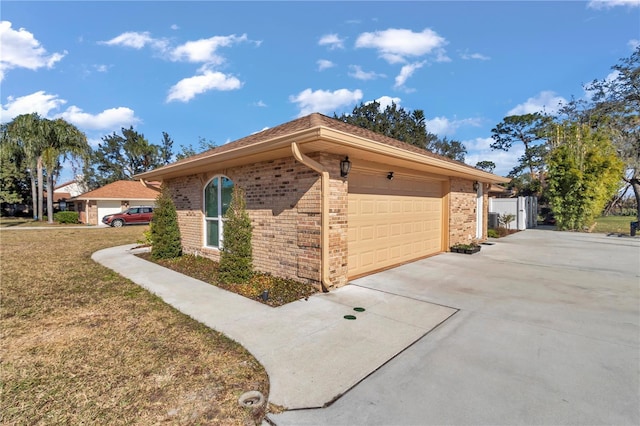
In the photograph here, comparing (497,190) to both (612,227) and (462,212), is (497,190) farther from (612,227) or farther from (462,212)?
(462,212)

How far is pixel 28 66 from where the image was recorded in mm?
10984

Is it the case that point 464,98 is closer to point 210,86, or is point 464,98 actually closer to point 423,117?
point 210,86

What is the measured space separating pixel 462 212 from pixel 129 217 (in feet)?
76.2

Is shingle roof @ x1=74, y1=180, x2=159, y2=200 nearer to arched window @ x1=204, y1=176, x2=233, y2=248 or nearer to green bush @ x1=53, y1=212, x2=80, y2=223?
green bush @ x1=53, y1=212, x2=80, y2=223

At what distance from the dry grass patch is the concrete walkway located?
22cm

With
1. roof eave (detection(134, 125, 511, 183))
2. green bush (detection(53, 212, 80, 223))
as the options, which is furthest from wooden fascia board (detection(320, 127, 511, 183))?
green bush (detection(53, 212, 80, 223))

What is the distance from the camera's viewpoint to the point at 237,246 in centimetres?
577

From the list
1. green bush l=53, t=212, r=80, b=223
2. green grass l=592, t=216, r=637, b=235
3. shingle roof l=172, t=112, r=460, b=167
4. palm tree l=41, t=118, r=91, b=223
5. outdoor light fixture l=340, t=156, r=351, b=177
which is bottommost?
green grass l=592, t=216, r=637, b=235

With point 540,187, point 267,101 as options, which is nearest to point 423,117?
point 540,187

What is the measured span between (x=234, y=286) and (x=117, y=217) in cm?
2126

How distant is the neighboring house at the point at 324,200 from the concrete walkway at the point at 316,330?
99cm

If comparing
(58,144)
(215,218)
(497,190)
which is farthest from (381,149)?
(58,144)

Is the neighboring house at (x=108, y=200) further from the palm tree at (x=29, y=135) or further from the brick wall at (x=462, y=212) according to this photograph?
the brick wall at (x=462, y=212)

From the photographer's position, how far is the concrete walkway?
2.64 m
